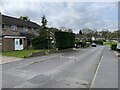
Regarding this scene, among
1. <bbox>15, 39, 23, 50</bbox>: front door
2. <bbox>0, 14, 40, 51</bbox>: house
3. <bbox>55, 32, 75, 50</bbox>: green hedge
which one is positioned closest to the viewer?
<bbox>0, 14, 40, 51</bbox>: house

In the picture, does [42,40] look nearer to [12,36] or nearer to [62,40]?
[62,40]

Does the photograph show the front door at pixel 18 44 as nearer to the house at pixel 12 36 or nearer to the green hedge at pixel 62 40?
the house at pixel 12 36

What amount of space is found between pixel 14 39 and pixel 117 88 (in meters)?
29.8

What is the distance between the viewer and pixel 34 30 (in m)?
48.8

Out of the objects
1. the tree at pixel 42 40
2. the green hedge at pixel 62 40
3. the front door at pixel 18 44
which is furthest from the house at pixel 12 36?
the green hedge at pixel 62 40

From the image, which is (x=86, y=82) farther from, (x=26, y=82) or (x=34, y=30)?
(x=34, y=30)

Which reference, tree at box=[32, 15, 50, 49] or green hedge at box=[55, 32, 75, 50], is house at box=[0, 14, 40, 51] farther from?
green hedge at box=[55, 32, 75, 50]

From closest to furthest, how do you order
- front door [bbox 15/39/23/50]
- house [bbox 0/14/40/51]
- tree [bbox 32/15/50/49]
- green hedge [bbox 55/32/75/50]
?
house [bbox 0/14/40/51], green hedge [bbox 55/32/75/50], front door [bbox 15/39/23/50], tree [bbox 32/15/50/49]

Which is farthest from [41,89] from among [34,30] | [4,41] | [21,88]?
[34,30]

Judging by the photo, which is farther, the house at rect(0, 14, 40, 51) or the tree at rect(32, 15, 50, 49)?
the tree at rect(32, 15, 50, 49)

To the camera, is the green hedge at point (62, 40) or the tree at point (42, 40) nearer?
the green hedge at point (62, 40)

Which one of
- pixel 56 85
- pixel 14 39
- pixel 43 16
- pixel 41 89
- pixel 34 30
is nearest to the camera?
pixel 41 89

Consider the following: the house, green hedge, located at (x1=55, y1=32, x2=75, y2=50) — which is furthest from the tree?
green hedge, located at (x1=55, y1=32, x2=75, y2=50)

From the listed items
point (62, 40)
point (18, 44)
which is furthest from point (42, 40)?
point (18, 44)
